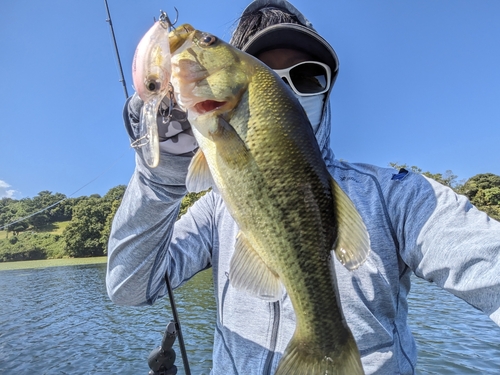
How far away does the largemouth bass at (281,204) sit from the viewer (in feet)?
4.48

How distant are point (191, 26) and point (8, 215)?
4005 inches

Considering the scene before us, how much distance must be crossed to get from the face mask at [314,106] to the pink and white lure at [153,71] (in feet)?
3.24

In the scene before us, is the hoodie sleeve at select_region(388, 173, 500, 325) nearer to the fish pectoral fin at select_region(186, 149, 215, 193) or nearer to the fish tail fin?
the fish tail fin

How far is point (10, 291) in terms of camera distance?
25391mm

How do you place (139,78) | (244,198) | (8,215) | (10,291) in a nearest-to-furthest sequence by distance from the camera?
(244,198) < (139,78) < (10,291) < (8,215)

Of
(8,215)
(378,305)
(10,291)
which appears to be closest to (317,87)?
(378,305)

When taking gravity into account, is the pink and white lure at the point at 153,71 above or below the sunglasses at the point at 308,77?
below

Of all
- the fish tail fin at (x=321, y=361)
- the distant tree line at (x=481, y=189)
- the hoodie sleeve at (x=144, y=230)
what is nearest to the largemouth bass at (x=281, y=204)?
the fish tail fin at (x=321, y=361)

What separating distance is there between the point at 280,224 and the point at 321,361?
1.76 feet

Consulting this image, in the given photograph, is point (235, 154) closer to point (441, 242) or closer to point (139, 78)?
point (139, 78)

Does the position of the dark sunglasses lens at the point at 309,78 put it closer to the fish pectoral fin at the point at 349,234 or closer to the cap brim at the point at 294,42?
the cap brim at the point at 294,42

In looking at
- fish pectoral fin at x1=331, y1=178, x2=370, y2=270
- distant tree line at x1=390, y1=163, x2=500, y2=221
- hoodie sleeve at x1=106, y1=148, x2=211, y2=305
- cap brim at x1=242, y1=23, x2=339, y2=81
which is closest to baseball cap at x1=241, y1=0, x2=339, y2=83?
cap brim at x1=242, y1=23, x2=339, y2=81

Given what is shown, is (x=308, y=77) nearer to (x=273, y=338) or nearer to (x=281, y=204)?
(x=281, y=204)

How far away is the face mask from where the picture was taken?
2271 millimetres
